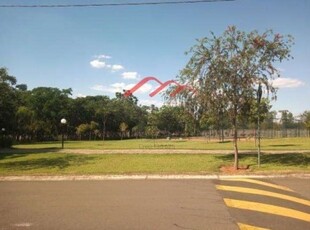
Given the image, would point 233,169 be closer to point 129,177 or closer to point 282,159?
point 282,159

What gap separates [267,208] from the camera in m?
8.81

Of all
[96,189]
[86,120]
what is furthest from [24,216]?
[86,120]

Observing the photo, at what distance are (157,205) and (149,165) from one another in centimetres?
978

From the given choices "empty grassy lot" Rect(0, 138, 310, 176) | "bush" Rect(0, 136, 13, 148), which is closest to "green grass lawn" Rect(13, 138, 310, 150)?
"bush" Rect(0, 136, 13, 148)

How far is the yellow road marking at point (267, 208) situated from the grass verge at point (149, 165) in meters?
6.91

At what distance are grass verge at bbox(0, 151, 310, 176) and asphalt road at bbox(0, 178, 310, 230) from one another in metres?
3.84

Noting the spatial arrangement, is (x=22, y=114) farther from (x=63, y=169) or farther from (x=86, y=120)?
(x=63, y=169)

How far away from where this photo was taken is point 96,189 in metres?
12.0

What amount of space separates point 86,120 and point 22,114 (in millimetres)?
24977

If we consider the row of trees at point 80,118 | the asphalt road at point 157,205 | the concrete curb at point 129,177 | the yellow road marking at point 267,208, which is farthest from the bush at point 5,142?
the yellow road marking at point 267,208

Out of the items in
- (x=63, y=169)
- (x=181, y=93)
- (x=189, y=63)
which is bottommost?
(x=63, y=169)

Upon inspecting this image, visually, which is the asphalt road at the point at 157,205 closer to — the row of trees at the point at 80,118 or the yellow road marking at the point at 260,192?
the yellow road marking at the point at 260,192

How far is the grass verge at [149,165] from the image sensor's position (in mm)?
17094

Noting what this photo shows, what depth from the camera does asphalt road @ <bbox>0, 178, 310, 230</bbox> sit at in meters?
Result: 7.70
